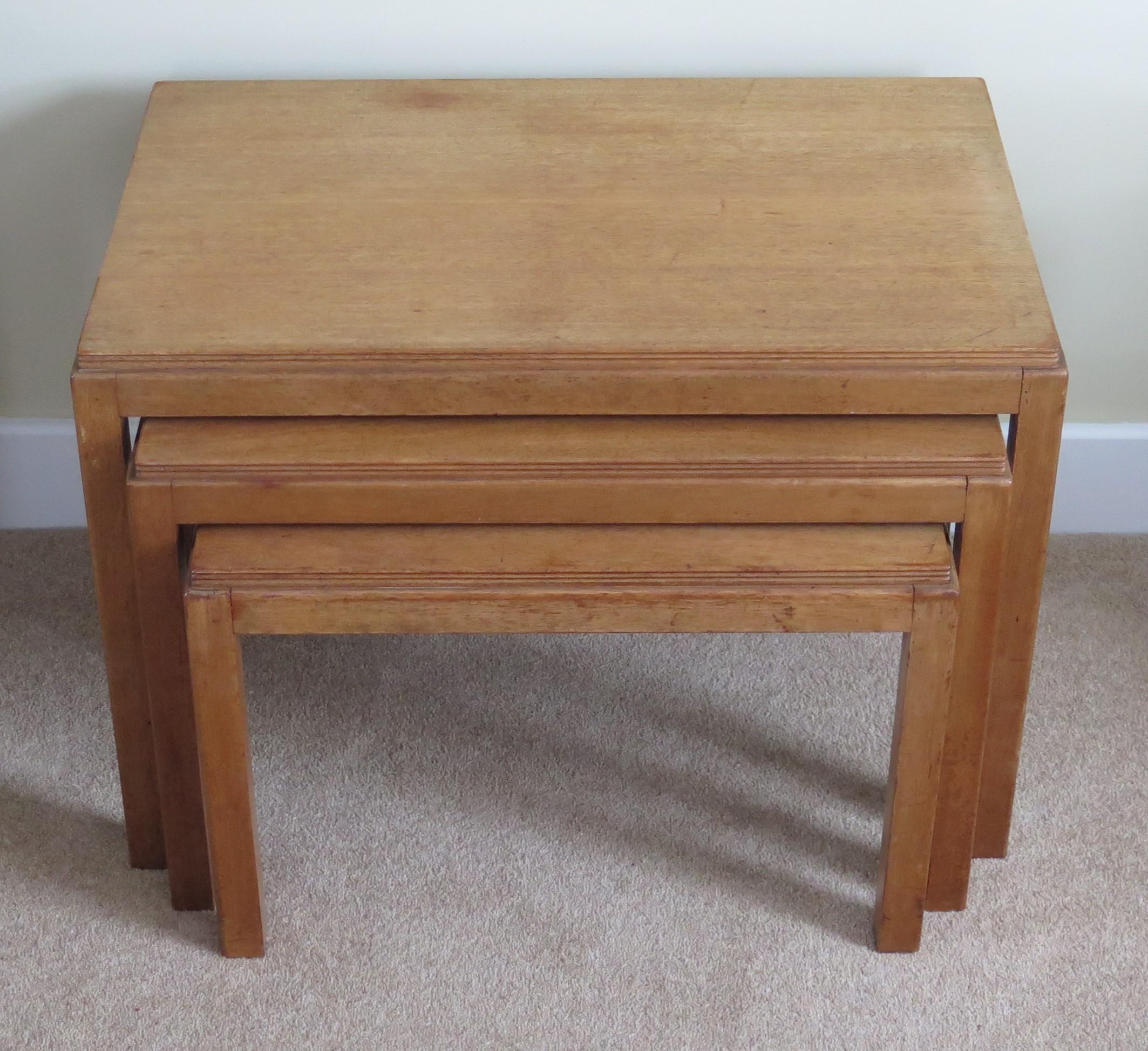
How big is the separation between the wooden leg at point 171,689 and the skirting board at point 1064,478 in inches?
21.5

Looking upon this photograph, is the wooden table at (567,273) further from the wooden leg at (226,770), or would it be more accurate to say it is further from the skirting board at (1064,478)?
the skirting board at (1064,478)

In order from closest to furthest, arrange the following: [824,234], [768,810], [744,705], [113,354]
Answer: [113,354] → [824,234] → [768,810] → [744,705]

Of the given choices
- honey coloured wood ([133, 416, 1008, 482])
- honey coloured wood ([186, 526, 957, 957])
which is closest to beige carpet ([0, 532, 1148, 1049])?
honey coloured wood ([186, 526, 957, 957])

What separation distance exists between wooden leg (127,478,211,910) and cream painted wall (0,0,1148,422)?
554 millimetres

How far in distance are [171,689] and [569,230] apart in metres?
0.45

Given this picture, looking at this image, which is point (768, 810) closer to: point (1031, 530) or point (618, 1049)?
point (618, 1049)

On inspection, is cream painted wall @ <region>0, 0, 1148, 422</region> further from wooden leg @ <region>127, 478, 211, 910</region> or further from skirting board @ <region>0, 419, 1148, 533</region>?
wooden leg @ <region>127, 478, 211, 910</region>

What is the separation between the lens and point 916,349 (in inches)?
41.6

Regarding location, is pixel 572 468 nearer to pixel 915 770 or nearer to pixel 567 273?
pixel 567 273

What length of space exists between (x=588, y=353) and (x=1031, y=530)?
35 centimetres

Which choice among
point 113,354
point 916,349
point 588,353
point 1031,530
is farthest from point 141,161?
point 1031,530

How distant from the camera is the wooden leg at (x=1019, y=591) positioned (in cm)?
108

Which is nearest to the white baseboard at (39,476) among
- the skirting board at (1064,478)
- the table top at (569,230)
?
the skirting board at (1064,478)

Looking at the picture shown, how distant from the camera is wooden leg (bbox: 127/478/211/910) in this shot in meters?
1.09
